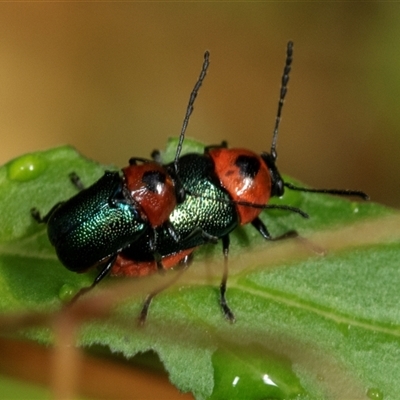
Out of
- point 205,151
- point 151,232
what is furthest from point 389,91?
point 151,232

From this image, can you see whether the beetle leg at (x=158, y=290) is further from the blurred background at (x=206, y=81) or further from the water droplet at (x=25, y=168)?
the blurred background at (x=206, y=81)

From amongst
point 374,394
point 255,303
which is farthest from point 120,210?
point 374,394

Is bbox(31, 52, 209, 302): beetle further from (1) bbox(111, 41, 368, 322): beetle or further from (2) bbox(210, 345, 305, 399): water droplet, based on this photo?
(2) bbox(210, 345, 305, 399): water droplet

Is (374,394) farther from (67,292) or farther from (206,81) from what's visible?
(206,81)

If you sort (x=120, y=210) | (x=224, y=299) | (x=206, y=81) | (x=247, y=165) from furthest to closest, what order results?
(x=206, y=81) < (x=247, y=165) < (x=120, y=210) < (x=224, y=299)

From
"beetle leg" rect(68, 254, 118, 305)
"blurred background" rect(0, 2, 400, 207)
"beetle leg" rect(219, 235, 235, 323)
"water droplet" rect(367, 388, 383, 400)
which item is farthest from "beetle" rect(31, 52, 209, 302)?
"blurred background" rect(0, 2, 400, 207)

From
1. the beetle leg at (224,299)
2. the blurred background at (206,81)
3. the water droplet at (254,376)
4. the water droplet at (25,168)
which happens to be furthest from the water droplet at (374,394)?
the blurred background at (206,81)

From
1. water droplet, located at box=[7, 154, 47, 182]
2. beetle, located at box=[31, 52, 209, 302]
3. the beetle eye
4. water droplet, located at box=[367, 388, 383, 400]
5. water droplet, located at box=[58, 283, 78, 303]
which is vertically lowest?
water droplet, located at box=[367, 388, 383, 400]
